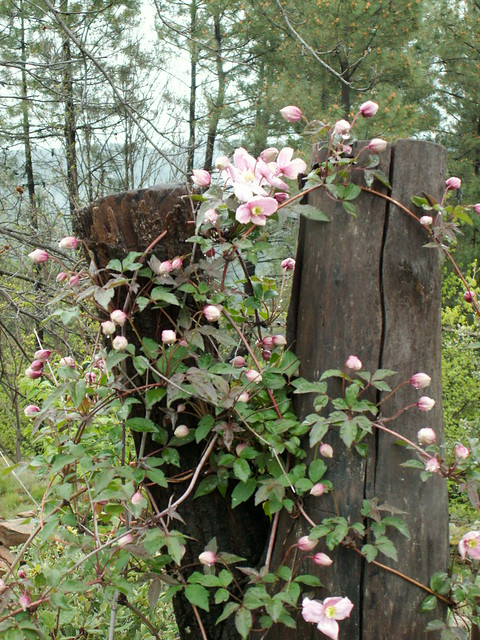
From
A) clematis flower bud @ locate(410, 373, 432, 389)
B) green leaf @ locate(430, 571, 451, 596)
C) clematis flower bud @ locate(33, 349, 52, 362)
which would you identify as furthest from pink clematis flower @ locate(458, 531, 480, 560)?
clematis flower bud @ locate(33, 349, 52, 362)

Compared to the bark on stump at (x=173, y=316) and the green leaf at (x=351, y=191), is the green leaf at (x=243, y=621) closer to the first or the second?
the bark on stump at (x=173, y=316)

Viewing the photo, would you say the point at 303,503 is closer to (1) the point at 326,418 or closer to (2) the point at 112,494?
(1) the point at 326,418

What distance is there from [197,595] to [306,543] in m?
0.25

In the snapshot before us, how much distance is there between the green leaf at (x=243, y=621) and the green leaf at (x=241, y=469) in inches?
9.8

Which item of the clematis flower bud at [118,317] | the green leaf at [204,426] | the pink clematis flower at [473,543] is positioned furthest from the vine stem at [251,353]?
the pink clematis flower at [473,543]

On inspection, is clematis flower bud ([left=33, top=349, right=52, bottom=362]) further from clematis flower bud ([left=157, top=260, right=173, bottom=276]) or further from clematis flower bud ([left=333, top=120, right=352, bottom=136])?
clematis flower bud ([left=333, top=120, right=352, bottom=136])

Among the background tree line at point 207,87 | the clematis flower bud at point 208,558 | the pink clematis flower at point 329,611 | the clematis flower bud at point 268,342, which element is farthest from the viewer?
the background tree line at point 207,87

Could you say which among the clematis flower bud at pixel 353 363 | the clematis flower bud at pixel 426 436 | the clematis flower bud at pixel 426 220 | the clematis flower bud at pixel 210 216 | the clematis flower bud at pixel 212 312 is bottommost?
the clematis flower bud at pixel 426 436

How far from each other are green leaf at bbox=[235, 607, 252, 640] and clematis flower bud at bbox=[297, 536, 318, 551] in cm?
16

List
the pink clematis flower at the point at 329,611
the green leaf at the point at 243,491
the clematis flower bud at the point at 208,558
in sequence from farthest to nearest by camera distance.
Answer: the green leaf at the point at 243,491 → the clematis flower bud at the point at 208,558 → the pink clematis flower at the point at 329,611

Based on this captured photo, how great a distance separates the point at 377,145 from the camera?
1323 millimetres

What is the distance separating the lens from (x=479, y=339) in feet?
15.5

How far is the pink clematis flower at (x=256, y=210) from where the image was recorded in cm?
127

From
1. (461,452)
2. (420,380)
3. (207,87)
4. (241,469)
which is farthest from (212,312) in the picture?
(207,87)
